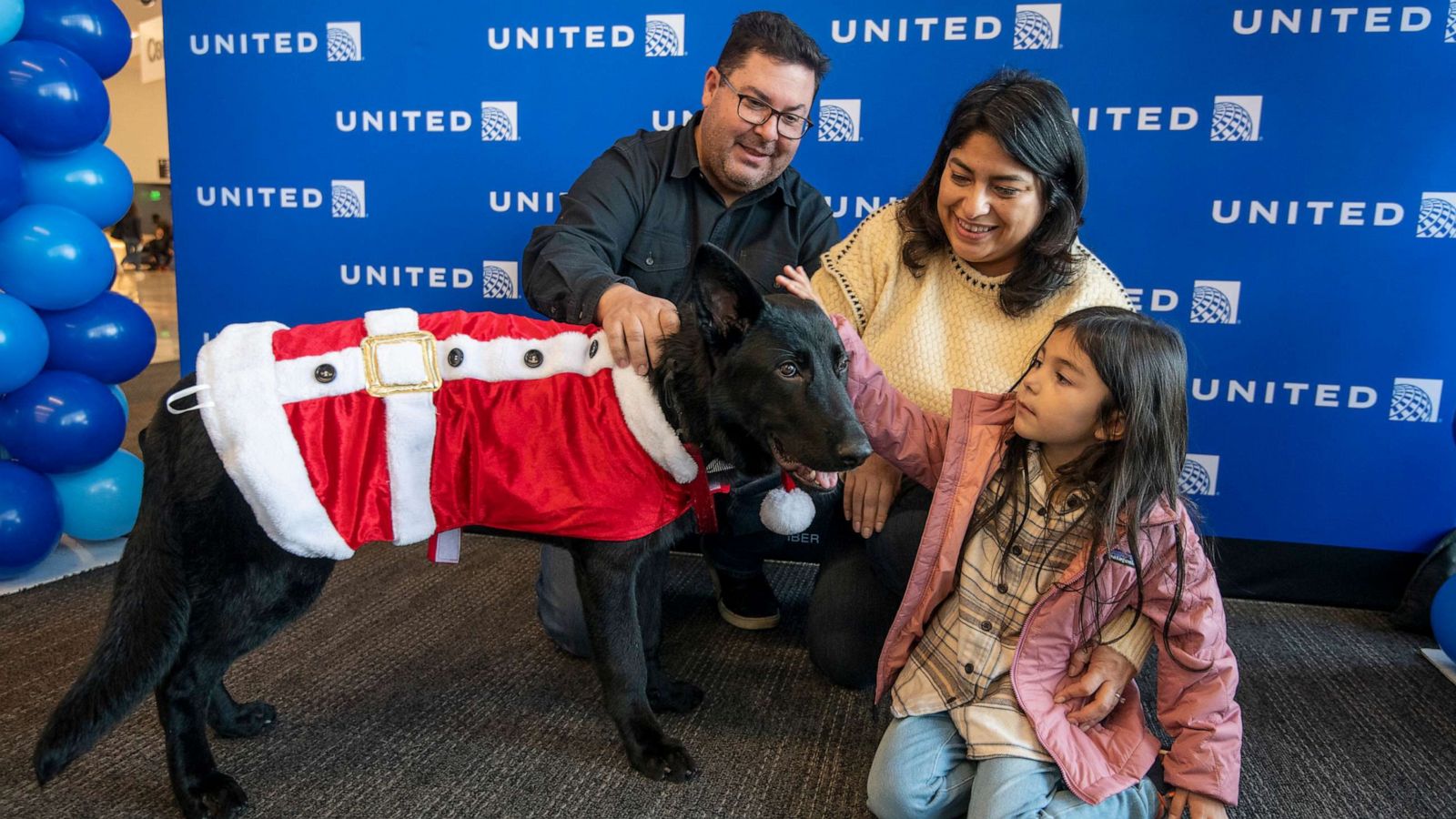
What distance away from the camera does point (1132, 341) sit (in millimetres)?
1296

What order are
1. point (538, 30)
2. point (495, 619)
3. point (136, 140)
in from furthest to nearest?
point (136, 140) → point (538, 30) → point (495, 619)

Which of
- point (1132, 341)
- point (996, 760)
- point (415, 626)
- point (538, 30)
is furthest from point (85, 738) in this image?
point (538, 30)

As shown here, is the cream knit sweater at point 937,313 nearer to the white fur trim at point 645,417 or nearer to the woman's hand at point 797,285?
the woman's hand at point 797,285

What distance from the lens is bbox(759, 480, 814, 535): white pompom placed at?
1.58 m

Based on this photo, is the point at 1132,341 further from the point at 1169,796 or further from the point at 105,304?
the point at 105,304

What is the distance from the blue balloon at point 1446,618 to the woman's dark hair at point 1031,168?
1.36 metres

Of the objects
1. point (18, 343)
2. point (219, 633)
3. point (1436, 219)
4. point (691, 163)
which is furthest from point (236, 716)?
point (1436, 219)

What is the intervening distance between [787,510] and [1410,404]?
2.08 meters

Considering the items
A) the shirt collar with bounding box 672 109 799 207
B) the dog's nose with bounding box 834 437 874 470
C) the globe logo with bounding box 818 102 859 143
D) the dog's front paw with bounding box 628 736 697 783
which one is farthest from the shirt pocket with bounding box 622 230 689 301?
the dog's front paw with bounding box 628 736 697 783

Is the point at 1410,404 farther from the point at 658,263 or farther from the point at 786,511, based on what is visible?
the point at 658,263

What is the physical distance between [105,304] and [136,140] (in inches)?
553

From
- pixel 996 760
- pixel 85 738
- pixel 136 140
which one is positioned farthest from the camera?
pixel 136 140

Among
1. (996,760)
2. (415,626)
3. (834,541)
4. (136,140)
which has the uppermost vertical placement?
(136,140)

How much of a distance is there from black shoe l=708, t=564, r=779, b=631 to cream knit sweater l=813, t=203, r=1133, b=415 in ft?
2.70
